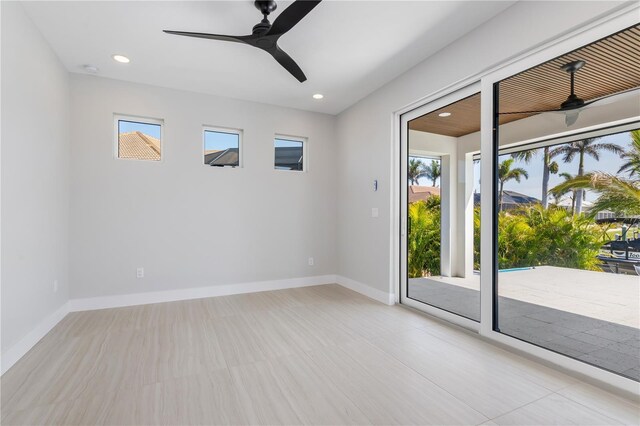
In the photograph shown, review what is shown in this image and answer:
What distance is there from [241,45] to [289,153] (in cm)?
207

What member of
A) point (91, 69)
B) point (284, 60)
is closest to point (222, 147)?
point (91, 69)

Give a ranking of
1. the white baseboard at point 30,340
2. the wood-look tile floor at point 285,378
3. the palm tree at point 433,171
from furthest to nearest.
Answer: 1. the palm tree at point 433,171
2. the white baseboard at point 30,340
3. the wood-look tile floor at point 285,378

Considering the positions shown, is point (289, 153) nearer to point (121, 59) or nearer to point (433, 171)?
point (433, 171)

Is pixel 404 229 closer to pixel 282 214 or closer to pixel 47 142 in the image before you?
pixel 282 214

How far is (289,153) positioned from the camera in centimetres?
490

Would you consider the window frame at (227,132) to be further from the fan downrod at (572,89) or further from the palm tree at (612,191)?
the palm tree at (612,191)

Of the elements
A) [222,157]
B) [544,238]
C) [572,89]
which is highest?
[572,89]

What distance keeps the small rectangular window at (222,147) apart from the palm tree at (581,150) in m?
3.84

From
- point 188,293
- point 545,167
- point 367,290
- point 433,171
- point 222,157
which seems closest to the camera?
point 545,167

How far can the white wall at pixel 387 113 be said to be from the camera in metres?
2.23

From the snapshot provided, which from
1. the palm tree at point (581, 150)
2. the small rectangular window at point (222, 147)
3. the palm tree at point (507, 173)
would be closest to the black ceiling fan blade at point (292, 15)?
the palm tree at point (507, 173)

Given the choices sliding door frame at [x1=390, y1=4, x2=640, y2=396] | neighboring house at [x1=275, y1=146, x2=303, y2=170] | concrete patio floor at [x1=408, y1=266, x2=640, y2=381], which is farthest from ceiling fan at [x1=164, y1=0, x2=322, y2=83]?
concrete patio floor at [x1=408, y1=266, x2=640, y2=381]

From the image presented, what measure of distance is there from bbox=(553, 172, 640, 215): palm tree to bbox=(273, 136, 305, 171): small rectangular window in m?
3.59

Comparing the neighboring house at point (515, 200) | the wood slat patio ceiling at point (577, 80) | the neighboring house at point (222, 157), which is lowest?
the neighboring house at point (515, 200)
